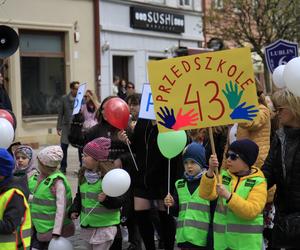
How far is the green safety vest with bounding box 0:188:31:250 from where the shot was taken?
13.4 ft

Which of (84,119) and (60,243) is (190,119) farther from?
(84,119)

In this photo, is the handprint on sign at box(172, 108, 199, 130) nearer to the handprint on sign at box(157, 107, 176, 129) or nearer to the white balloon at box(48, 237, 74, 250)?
the handprint on sign at box(157, 107, 176, 129)

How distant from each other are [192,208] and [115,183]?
0.69m

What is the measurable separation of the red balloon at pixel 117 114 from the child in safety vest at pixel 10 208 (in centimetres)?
241

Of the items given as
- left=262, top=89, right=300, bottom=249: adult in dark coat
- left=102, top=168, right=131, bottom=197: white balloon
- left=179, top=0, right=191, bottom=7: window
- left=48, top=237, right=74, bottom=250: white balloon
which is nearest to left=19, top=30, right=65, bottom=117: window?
left=179, top=0, right=191, bottom=7: window

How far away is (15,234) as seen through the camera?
13.7 ft

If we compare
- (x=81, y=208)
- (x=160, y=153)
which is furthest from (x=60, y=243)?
(x=160, y=153)

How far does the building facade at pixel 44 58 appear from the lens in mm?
17609

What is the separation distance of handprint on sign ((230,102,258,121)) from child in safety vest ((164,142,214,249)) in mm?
861

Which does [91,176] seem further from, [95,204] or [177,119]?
[177,119]

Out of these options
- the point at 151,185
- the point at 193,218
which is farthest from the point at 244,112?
the point at 151,185

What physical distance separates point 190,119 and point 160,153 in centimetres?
196

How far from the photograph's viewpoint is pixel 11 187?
163 inches

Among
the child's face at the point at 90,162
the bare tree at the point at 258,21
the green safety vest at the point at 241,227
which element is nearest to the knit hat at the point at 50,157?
the child's face at the point at 90,162
